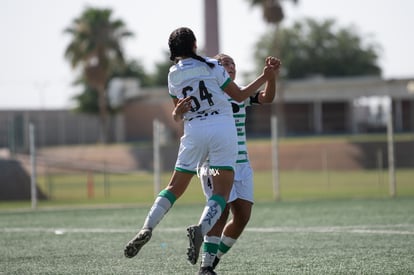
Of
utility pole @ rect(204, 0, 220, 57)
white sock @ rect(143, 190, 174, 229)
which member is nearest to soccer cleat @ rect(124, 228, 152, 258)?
white sock @ rect(143, 190, 174, 229)

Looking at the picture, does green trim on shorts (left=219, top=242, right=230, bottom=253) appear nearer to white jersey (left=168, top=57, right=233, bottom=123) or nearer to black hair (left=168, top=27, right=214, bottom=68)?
white jersey (left=168, top=57, right=233, bottom=123)

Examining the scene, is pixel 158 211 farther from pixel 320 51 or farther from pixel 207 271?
pixel 320 51

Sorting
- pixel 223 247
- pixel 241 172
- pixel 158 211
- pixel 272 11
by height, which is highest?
pixel 272 11

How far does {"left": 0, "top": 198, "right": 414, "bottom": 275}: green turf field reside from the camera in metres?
8.78

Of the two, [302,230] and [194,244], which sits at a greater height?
[194,244]

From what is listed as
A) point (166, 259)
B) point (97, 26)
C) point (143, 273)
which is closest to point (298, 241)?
point (166, 259)

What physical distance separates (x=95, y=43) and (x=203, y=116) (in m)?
51.5

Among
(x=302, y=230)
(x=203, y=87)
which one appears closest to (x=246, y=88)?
(x=203, y=87)

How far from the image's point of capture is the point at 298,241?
11133 mm

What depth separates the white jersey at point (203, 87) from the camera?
298 inches

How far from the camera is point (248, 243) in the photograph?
1110cm

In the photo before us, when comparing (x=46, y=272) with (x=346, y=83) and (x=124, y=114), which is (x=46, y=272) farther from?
(x=124, y=114)

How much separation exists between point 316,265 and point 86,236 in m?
4.75

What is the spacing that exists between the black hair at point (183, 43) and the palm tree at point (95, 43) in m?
51.2
